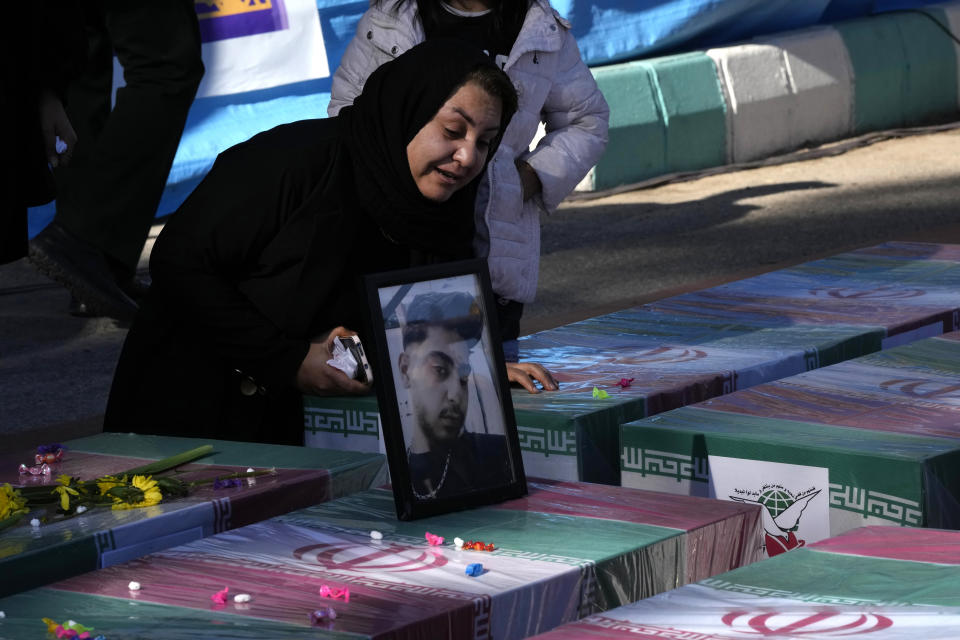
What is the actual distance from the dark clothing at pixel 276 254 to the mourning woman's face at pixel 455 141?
2cm

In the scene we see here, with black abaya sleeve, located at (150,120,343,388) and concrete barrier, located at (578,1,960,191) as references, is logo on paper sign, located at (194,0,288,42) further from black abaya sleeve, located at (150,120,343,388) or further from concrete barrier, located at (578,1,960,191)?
black abaya sleeve, located at (150,120,343,388)

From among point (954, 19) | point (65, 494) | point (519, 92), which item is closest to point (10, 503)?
point (65, 494)

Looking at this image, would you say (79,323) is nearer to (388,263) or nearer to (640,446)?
(388,263)

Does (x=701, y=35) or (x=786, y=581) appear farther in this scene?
(x=701, y=35)

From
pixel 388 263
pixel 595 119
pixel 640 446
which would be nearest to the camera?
pixel 640 446

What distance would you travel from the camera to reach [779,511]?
7.54 feet

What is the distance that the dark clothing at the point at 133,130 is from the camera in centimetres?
507

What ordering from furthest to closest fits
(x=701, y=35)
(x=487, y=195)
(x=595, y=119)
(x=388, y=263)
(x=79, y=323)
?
(x=701, y=35)
(x=79, y=323)
(x=595, y=119)
(x=487, y=195)
(x=388, y=263)

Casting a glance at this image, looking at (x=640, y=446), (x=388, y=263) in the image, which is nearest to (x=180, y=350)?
(x=388, y=263)

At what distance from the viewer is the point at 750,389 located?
104 inches

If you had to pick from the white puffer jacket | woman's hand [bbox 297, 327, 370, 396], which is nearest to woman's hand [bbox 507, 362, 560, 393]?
woman's hand [bbox 297, 327, 370, 396]

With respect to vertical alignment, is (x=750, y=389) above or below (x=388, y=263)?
below

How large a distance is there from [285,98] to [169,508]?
219 inches

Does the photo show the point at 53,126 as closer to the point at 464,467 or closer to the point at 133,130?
the point at 133,130
